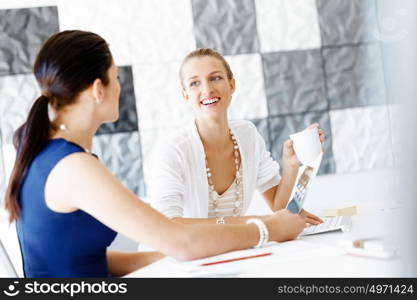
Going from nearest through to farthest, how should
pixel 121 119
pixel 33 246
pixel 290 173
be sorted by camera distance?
1. pixel 33 246
2. pixel 290 173
3. pixel 121 119

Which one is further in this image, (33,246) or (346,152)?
(346,152)

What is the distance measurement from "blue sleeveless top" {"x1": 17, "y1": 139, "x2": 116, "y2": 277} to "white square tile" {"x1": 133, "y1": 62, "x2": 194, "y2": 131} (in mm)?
1566

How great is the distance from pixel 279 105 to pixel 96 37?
5.57ft

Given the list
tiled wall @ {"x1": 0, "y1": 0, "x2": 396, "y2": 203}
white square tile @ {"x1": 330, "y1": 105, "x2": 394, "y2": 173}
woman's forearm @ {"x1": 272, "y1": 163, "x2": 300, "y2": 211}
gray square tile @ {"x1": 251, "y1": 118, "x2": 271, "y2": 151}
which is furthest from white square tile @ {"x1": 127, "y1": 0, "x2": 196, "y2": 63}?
woman's forearm @ {"x1": 272, "y1": 163, "x2": 300, "y2": 211}

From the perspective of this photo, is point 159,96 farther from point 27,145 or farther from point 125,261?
point 27,145

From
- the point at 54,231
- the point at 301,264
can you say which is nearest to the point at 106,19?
the point at 54,231

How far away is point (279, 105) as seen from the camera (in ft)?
9.48

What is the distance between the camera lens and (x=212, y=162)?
6.27 feet

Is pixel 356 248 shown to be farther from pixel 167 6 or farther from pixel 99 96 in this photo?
pixel 167 6

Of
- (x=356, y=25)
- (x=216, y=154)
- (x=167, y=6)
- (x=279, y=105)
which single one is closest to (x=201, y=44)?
(x=167, y=6)

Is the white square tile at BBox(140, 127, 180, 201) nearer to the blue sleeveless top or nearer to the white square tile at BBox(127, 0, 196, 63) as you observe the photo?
the white square tile at BBox(127, 0, 196, 63)

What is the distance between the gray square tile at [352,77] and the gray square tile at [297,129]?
0.10m

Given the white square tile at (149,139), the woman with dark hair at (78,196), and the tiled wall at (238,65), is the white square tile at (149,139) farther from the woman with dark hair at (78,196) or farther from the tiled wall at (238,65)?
the woman with dark hair at (78,196)

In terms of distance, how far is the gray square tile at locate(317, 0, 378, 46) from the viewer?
9.59 feet
